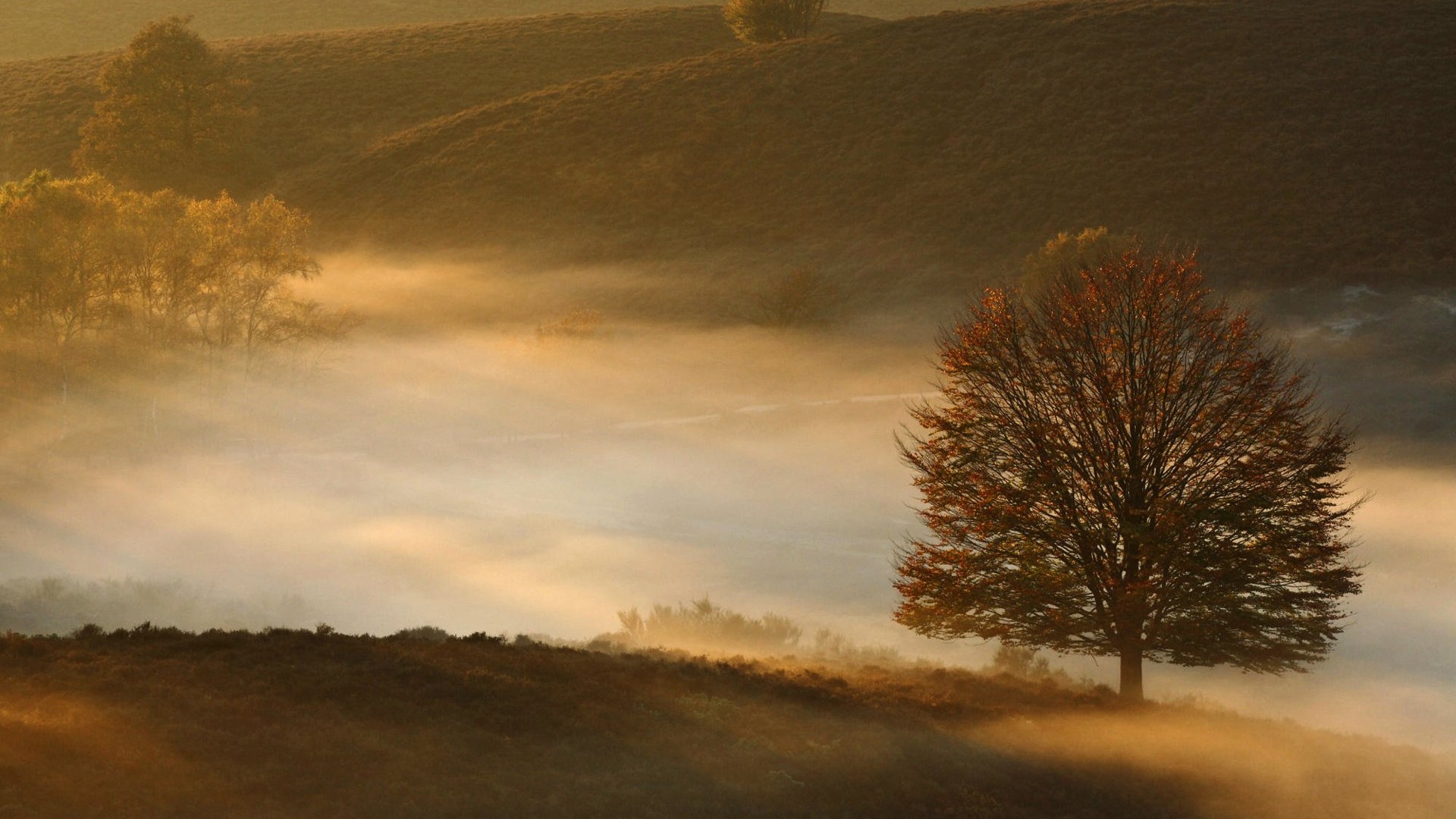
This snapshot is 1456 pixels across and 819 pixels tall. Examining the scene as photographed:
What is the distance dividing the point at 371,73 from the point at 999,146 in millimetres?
65945

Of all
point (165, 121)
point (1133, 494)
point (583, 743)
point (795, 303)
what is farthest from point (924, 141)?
point (583, 743)

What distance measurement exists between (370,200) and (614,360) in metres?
37.9

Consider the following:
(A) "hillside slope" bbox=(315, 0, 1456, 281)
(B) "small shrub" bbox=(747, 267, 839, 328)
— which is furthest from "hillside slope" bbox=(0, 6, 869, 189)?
(B) "small shrub" bbox=(747, 267, 839, 328)

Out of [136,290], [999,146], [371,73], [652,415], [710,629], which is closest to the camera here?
[710,629]

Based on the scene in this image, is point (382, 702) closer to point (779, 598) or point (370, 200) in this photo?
point (779, 598)

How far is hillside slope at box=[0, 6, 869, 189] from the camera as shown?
363ft

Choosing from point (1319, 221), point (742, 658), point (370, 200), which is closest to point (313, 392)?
point (370, 200)

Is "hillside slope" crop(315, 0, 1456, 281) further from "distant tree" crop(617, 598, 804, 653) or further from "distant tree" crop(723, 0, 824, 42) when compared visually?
"distant tree" crop(617, 598, 804, 653)

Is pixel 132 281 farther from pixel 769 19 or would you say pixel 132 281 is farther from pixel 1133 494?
pixel 769 19

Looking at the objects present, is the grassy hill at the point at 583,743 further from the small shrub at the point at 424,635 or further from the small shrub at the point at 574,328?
the small shrub at the point at 574,328

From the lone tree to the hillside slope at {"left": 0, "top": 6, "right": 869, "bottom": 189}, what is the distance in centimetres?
9195

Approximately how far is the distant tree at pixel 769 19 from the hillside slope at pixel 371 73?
21.5ft

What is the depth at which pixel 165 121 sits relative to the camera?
10050 cm

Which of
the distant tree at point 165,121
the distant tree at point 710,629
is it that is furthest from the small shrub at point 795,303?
the distant tree at point 165,121
